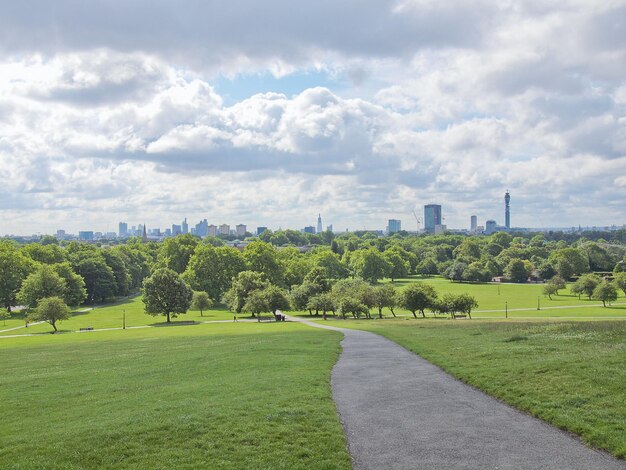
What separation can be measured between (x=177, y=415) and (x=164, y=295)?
6023 cm

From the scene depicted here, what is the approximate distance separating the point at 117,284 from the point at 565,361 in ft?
337

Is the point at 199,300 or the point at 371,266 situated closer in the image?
the point at 199,300

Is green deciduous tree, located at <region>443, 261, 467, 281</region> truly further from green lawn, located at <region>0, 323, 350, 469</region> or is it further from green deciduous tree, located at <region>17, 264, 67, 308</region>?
green lawn, located at <region>0, 323, 350, 469</region>

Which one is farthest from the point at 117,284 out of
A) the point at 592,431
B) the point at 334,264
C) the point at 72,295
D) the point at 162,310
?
the point at 592,431

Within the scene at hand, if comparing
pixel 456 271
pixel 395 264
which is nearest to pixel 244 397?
pixel 395 264

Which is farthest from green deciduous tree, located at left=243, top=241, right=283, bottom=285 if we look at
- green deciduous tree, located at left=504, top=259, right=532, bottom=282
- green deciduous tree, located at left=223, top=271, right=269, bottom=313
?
green deciduous tree, located at left=504, top=259, right=532, bottom=282

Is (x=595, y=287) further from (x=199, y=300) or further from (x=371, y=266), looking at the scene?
(x=199, y=300)

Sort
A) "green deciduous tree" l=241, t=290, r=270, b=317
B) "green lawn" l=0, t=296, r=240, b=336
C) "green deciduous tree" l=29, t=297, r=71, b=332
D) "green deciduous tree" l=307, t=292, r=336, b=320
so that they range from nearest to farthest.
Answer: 1. "green deciduous tree" l=29, t=297, r=71, b=332
2. "green lawn" l=0, t=296, r=240, b=336
3. "green deciduous tree" l=241, t=290, r=270, b=317
4. "green deciduous tree" l=307, t=292, r=336, b=320

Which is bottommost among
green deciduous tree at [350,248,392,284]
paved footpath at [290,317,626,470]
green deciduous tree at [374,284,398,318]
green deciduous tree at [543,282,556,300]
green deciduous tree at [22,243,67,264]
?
green deciduous tree at [543,282,556,300]

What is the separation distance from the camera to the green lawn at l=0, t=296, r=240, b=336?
65312mm

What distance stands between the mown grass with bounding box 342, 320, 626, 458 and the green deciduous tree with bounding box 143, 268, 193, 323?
160 feet

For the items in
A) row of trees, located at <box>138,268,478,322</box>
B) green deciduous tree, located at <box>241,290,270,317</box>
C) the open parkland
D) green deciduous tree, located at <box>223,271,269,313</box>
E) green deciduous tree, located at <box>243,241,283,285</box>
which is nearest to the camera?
the open parkland

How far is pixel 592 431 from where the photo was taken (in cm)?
1237

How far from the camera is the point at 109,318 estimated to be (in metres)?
74.5
